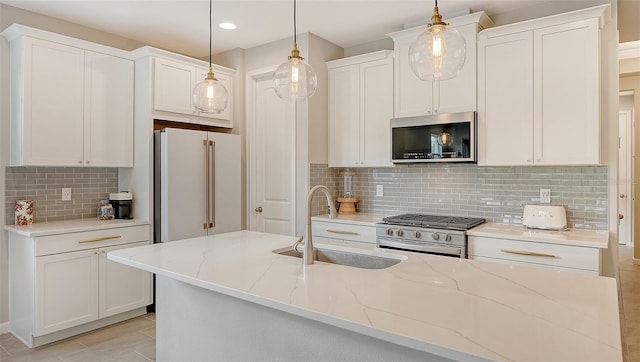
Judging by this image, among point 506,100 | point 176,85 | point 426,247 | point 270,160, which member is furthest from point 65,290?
point 506,100

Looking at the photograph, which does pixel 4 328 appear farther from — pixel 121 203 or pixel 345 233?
pixel 345 233

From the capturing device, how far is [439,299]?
4.52 feet

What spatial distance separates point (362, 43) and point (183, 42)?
1.87 metres

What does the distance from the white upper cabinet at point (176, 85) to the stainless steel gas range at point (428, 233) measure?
1.85m

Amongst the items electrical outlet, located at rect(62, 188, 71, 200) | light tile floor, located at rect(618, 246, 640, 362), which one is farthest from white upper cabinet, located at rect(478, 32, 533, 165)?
electrical outlet, located at rect(62, 188, 71, 200)

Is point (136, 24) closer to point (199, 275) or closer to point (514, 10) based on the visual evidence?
point (199, 275)

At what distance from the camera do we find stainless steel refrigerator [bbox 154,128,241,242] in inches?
144

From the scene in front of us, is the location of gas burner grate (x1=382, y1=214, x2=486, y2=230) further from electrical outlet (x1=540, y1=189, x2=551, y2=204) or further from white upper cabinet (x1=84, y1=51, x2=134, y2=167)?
white upper cabinet (x1=84, y1=51, x2=134, y2=167)

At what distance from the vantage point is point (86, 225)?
337cm

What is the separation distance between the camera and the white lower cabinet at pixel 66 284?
3045 mm

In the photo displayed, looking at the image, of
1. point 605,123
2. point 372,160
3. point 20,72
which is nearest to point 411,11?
point 372,160

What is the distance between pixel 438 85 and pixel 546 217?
1360 millimetres

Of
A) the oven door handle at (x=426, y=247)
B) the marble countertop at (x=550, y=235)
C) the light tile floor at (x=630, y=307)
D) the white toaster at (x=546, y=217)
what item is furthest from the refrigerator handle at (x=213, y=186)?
the light tile floor at (x=630, y=307)

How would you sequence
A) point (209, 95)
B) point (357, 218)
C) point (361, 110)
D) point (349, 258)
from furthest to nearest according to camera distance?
point (361, 110)
point (357, 218)
point (209, 95)
point (349, 258)
